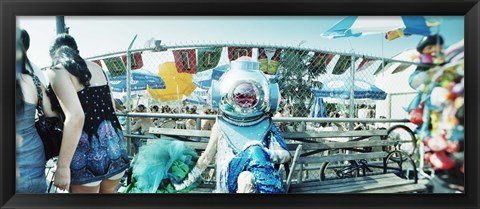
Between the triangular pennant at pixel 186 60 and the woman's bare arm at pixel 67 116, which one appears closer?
the woman's bare arm at pixel 67 116

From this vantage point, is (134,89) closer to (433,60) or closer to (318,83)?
(318,83)

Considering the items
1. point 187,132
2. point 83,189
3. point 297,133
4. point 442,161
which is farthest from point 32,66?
point 442,161

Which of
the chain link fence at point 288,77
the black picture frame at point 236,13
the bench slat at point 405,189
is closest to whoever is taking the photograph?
the black picture frame at point 236,13

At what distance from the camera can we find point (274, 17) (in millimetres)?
3545

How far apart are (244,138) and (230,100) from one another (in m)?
0.32

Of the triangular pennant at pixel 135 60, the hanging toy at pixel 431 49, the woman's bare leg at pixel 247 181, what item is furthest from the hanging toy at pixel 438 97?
the triangular pennant at pixel 135 60

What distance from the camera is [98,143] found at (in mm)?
3588

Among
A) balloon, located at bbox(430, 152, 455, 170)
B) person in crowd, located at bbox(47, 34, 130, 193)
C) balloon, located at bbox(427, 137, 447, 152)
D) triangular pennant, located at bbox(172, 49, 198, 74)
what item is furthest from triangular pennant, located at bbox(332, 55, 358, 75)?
person in crowd, located at bbox(47, 34, 130, 193)

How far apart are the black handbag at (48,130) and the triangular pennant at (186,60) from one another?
1.01m

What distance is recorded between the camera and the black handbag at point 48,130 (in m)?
3.53

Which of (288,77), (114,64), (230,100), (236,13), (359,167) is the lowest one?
(359,167)

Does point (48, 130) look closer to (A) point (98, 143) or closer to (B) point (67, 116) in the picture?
(B) point (67, 116)

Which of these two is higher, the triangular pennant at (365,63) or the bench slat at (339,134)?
the triangular pennant at (365,63)

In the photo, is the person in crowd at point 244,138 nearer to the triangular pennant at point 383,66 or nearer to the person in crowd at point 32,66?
the triangular pennant at point 383,66
